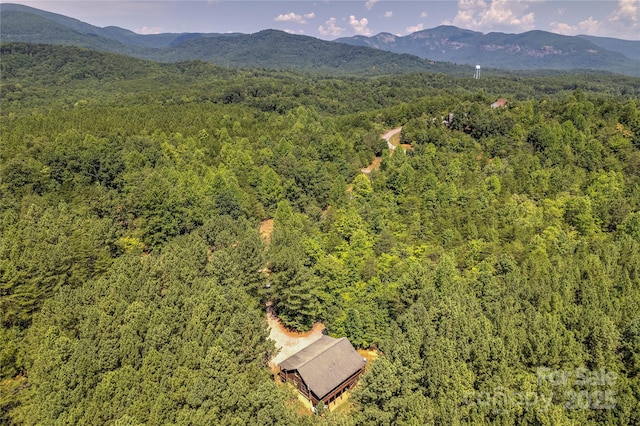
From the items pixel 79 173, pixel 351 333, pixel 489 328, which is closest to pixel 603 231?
pixel 489 328

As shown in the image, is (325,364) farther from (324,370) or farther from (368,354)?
(368,354)

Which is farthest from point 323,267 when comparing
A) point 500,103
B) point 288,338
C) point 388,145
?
point 500,103

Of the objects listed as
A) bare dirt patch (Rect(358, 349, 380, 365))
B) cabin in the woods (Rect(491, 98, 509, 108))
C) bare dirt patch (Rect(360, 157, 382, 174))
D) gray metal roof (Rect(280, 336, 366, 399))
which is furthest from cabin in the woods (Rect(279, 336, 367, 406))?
cabin in the woods (Rect(491, 98, 509, 108))

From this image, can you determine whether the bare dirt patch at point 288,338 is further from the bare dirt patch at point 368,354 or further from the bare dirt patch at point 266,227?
the bare dirt patch at point 266,227

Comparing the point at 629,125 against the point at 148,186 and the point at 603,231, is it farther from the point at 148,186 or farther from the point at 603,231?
the point at 148,186

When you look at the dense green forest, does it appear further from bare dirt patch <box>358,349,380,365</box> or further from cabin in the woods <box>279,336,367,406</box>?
cabin in the woods <box>279,336,367,406</box>

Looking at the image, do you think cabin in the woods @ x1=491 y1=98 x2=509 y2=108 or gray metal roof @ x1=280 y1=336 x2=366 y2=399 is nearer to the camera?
gray metal roof @ x1=280 y1=336 x2=366 y2=399

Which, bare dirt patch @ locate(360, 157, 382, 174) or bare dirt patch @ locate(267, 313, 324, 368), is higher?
bare dirt patch @ locate(360, 157, 382, 174)
